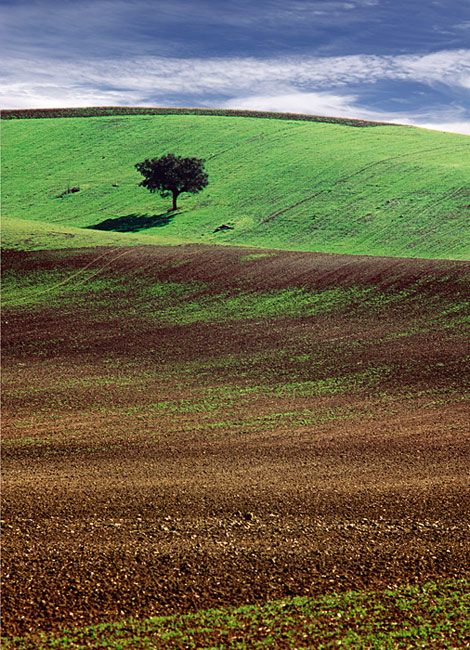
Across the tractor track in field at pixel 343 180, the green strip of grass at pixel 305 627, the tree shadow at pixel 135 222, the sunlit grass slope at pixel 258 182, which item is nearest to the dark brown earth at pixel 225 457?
the green strip of grass at pixel 305 627

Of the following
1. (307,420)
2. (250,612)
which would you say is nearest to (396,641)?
(250,612)

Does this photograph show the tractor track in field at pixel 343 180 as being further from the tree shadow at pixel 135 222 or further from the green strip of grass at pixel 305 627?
the green strip of grass at pixel 305 627

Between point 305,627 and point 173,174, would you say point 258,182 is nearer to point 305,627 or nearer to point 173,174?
point 173,174

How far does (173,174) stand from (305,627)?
5770cm

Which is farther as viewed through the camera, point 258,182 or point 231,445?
point 258,182

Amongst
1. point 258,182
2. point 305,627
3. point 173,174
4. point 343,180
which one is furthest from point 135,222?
point 305,627

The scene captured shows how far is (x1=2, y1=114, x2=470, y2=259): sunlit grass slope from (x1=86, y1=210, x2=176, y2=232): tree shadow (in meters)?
0.19

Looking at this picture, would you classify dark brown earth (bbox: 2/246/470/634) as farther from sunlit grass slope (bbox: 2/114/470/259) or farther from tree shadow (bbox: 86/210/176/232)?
tree shadow (bbox: 86/210/176/232)

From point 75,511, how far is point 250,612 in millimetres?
4774

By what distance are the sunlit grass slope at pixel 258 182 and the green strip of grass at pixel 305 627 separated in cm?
3678

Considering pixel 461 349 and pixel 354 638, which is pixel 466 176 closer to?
pixel 461 349

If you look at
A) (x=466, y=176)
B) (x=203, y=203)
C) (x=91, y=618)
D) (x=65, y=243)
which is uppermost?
(x=466, y=176)

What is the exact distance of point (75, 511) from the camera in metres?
11.9

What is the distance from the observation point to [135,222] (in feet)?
191
